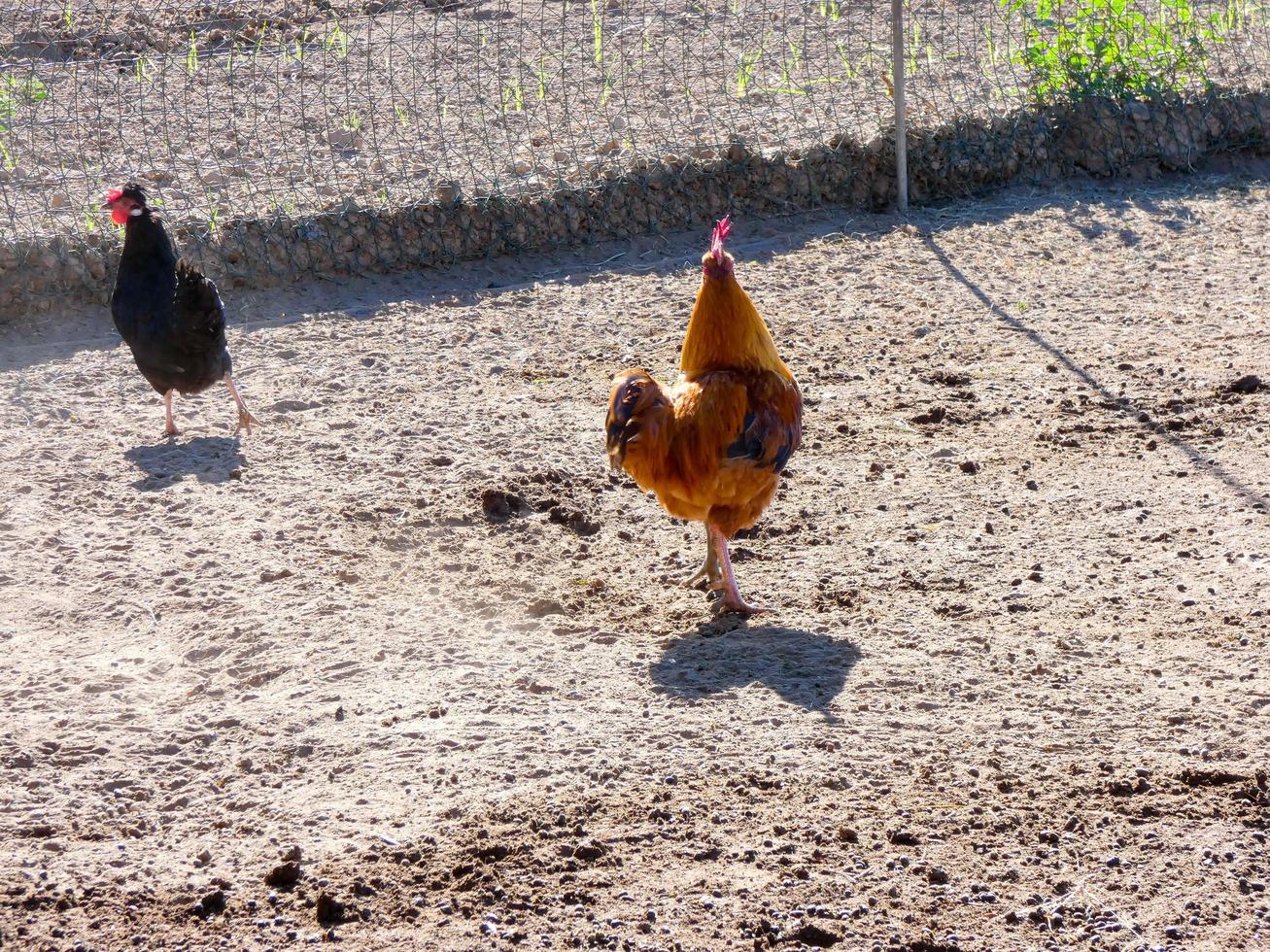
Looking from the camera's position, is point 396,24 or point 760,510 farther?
point 396,24

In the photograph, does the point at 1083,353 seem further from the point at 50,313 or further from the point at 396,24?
the point at 396,24

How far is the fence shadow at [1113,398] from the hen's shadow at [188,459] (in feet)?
13.8

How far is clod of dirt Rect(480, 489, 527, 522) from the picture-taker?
564 centimetres

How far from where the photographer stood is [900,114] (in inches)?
344

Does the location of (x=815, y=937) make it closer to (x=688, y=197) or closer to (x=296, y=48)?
(x=688, y=197)

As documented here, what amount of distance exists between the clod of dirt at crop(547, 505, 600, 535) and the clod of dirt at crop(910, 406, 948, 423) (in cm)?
176

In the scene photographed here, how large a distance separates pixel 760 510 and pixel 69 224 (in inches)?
215

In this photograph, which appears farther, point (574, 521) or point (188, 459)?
point (188, 459)

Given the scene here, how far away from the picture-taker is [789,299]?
7754mm

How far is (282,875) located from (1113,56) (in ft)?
28.3

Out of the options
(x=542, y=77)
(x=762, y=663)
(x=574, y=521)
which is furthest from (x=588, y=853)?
(x=542, y=77)

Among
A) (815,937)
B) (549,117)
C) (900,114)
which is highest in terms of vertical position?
(549,117)

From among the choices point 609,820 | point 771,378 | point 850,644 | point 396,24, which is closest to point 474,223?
point 396,24

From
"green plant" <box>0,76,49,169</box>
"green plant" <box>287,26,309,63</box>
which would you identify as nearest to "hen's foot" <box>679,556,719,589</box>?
"green plant" <box>287,26,309,63</box>
